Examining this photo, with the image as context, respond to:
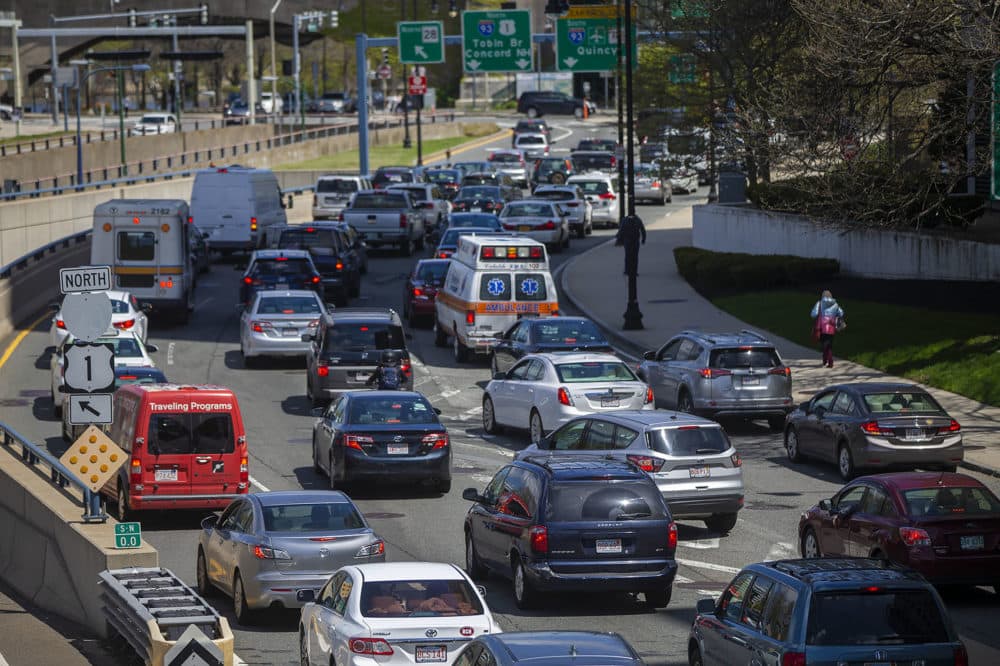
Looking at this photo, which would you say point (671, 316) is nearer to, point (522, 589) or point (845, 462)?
point (845, 462)

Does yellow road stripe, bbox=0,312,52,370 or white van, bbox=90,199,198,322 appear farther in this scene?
white van, bbox=90,199,198,322

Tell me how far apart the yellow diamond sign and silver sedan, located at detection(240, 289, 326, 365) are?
1646 centimetres

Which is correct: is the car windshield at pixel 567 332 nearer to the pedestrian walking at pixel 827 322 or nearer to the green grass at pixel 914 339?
the pedestrian walking at pixel 827 322

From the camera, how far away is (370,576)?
44.8ft

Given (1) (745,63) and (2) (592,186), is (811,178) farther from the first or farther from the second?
(2) (592,186)

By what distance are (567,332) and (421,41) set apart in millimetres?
36144

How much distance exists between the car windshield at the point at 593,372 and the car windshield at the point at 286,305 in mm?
9712

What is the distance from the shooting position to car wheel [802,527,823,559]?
18.8 m

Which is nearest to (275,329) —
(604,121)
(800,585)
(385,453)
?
(385,453)

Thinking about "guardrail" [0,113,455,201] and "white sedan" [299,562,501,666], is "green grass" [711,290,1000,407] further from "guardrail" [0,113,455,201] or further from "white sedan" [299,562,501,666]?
"guardrail" [0,113,455,201]

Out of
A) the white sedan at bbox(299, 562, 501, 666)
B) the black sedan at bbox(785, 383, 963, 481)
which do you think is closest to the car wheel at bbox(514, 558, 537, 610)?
the white sedan at bbox(299, 562, 501, 666)

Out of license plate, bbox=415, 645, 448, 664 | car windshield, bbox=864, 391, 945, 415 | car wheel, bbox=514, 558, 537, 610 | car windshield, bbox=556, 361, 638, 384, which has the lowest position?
car wheel, bbox=514, 558, 537, 610

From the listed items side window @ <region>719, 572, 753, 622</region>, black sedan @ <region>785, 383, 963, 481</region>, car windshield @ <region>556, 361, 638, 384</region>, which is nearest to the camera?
side window @ <region>719, 572, 753, 622</region>

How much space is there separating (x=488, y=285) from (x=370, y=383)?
556cm
